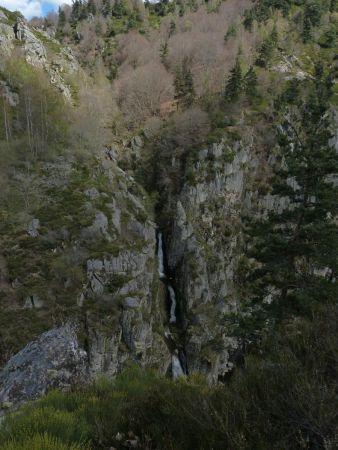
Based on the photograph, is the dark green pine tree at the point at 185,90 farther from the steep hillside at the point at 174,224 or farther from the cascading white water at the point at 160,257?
the cascading white water at the point at 160,257

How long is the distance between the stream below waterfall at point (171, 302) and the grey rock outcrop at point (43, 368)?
75.9 ft

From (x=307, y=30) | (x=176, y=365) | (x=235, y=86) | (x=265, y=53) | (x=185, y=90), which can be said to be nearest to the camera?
(x=176, y=365)

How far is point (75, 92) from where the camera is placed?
6738cm

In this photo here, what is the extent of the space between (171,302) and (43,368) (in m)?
32.9

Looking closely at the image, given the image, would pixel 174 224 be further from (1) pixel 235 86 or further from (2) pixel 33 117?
(1) pixel 235 86

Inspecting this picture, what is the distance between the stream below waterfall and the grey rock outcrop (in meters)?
23.1

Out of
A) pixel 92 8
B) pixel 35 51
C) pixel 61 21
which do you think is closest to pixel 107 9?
pixel 92 8

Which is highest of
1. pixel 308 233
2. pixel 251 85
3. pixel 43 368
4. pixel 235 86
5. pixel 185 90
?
pixel 251 85

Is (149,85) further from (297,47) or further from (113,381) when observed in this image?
(113,381)

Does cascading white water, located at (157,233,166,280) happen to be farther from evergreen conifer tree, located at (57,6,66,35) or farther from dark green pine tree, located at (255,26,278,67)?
evergreen conifer tree, located at (57,6,66,35)

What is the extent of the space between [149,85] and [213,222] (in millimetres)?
37449

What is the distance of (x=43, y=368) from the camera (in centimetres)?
735

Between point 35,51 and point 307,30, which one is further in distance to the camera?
point 307,30

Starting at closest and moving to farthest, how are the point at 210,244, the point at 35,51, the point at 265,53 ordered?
1. the point at 210,244
2. the point at 35,51
3. the point at 265,53
